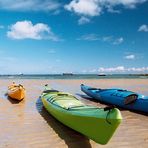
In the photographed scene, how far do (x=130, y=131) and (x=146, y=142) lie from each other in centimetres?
139

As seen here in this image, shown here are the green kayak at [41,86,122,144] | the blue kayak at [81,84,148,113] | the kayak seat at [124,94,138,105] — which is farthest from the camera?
the kayak seat at [124,94,138,105]

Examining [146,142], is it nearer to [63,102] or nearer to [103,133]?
[103,133]

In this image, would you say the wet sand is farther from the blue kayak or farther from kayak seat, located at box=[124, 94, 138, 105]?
kayak seat, located at box=[124, 94, 138, 105]

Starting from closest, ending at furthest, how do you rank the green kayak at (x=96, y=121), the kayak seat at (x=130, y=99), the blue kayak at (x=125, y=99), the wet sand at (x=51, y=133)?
the green kayak at (x=96, y=121) < the wet sand at (x=51, y=133) < the blue kayak at (x=125, y=99) < the kayak seat at (x=130, y=99)

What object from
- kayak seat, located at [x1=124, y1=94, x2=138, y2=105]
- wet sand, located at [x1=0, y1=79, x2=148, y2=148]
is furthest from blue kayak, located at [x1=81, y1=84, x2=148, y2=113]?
wet sand, located at [x1=0, y1=79, x2=148, y2=148]

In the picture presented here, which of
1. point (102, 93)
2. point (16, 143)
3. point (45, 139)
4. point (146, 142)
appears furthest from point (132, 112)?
point (16, 143)

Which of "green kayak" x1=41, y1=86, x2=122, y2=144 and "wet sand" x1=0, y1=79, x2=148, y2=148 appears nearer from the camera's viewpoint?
"green kayak" x1=41, y1=86, x2=122, y2=144

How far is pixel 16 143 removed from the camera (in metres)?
7.90

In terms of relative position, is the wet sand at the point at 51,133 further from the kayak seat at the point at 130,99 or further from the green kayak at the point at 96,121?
the kayak seat at the point at 130,99

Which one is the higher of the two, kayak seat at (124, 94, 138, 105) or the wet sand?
kayak seat at (124, 94, 138, 105)

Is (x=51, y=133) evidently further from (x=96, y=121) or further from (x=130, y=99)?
(x=130, y=99)

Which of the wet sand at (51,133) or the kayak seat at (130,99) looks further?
the kayak seat at (130,99)

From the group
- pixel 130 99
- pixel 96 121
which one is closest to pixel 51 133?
pixel 96 121

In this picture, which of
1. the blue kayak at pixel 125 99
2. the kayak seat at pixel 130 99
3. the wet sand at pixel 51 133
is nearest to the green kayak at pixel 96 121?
the wet sand at pixel 51 133
